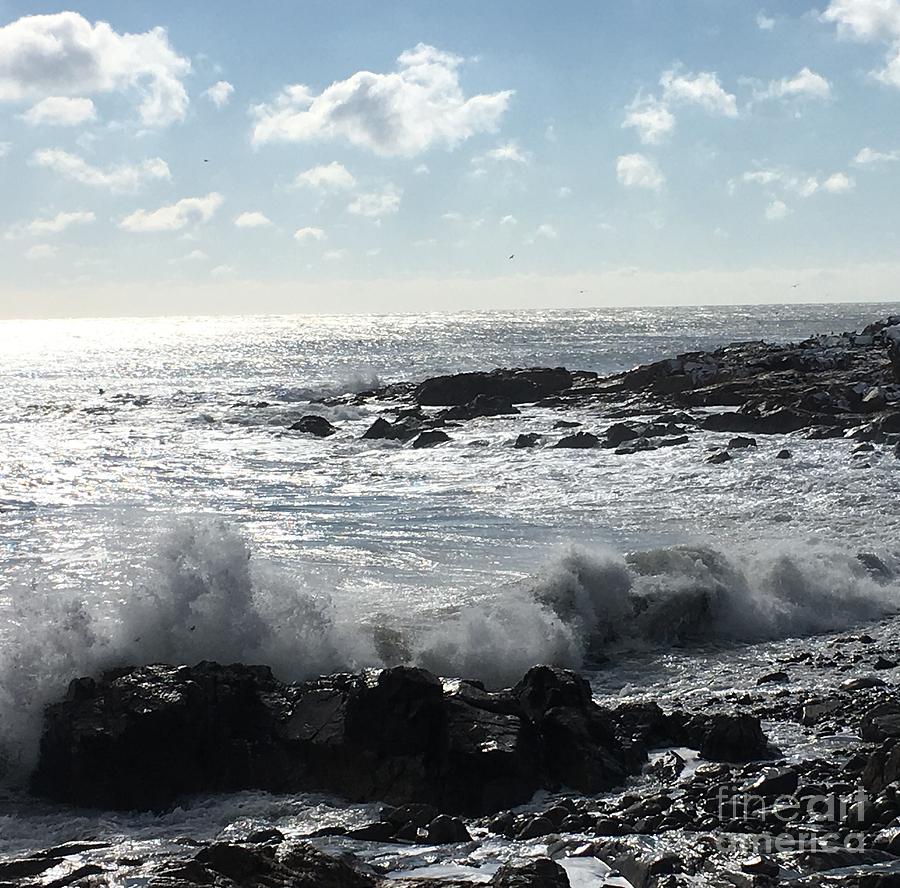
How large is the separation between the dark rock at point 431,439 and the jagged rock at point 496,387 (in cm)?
979

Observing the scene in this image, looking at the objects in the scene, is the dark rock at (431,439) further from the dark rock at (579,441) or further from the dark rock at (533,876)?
the dark rock at (533,876)

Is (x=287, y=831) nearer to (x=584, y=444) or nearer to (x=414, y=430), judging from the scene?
(x=584, y=444)

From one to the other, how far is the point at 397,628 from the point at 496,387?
3186 centimetres

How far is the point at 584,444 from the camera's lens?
28094 mm

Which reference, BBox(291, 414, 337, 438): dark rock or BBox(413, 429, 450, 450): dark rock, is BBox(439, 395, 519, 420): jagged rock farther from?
BBox(413, 429, 450, 450): dark rock

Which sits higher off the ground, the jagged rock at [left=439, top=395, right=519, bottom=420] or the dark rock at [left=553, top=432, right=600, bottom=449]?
the jagged rock at [left=439, top=395, right=519, bottom=420]

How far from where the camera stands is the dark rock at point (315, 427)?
1393 inches

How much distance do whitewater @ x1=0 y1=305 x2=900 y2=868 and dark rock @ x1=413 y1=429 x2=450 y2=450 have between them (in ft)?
2.01

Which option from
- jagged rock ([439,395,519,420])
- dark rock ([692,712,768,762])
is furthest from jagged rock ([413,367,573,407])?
dark rock ([692,712,768,762])

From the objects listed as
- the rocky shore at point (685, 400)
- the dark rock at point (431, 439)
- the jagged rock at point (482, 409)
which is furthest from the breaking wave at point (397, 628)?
the jagged rock at point (482, 409)

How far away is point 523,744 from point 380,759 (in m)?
1.11

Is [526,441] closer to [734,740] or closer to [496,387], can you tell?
→ [496,387]

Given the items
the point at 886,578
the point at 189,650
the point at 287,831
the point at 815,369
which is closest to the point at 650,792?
the point at 287,831

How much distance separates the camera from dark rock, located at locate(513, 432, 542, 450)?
1138 inches
